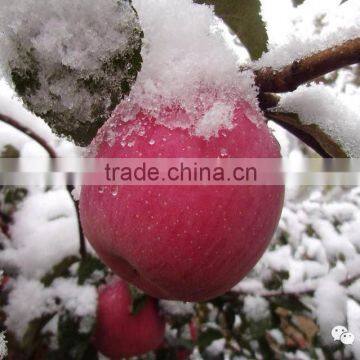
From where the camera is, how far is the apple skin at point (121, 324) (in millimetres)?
1056

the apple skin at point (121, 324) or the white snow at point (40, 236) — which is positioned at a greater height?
the white snow at point (40, 236)

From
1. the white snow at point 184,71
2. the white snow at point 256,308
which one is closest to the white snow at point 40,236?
the white snow at point 256,308

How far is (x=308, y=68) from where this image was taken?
17.2 inches

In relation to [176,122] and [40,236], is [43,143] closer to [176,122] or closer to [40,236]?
[40,236]

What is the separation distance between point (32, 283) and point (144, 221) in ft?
1.95

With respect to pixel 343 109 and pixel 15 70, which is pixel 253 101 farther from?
pixel 15 70

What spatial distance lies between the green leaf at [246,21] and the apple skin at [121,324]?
685 mm

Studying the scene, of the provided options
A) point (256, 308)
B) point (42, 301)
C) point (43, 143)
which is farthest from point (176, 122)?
point (256, 308)

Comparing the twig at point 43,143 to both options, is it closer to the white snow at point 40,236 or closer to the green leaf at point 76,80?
the white snow at point 40,236

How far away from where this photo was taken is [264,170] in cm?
49

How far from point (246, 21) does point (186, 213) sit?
0.82 feet

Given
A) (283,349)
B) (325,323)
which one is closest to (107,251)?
(325,323)

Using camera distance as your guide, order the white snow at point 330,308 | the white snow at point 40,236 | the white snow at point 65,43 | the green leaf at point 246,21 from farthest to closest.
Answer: the white snow at point 330,308 < the white snow at point 40,236 < the green leaf at point 246,21 < the white snow at point 65,43

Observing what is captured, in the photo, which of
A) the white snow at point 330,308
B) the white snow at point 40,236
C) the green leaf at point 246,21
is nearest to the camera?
the green leaf at point 246,21
